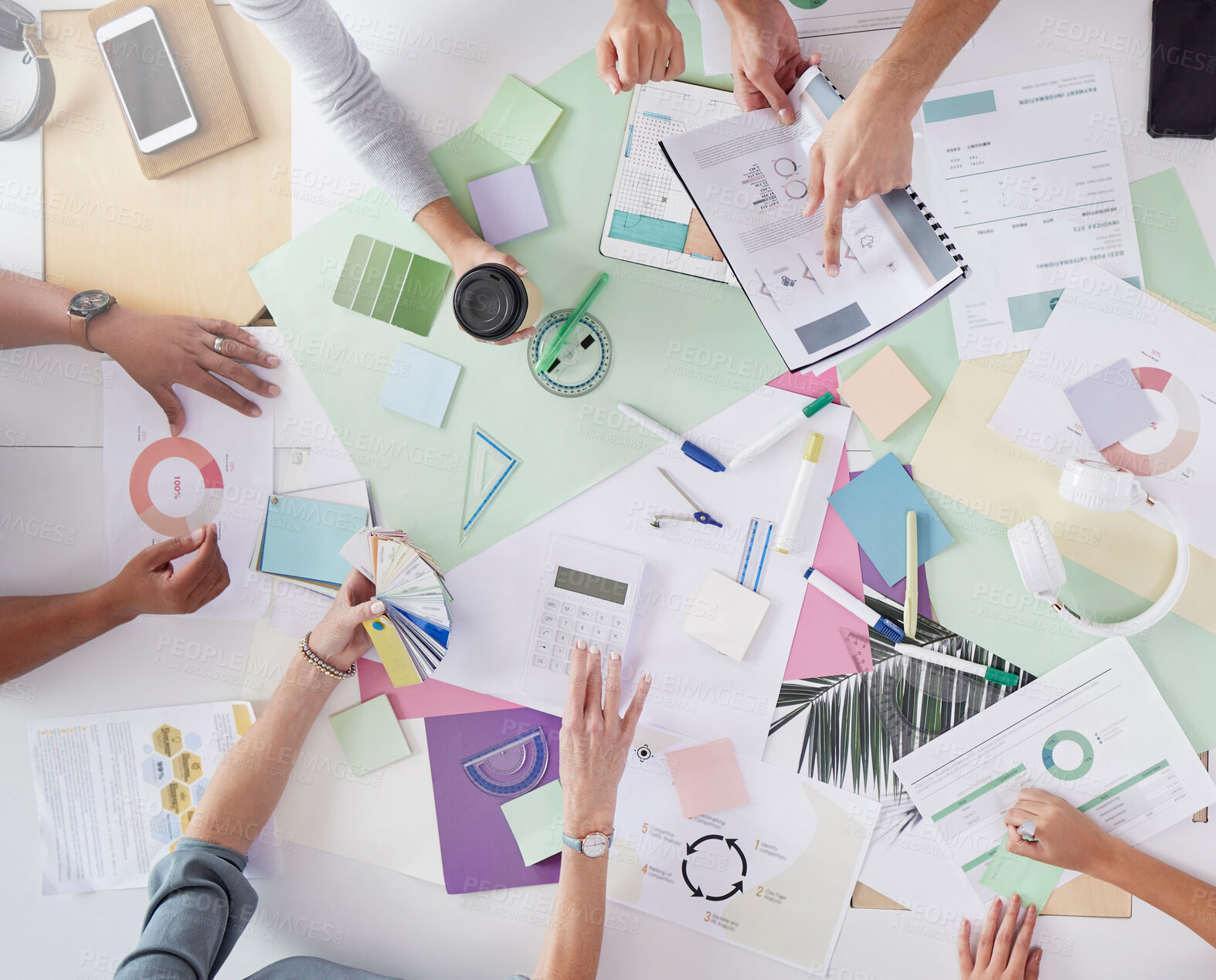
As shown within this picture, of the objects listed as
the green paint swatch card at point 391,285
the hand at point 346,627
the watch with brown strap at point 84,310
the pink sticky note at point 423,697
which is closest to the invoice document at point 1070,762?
the pink sticky note at point 423,697

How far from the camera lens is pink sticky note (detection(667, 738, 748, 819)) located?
140cm

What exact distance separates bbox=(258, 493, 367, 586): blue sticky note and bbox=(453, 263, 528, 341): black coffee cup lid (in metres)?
0.47

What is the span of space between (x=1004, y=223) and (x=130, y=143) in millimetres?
1717

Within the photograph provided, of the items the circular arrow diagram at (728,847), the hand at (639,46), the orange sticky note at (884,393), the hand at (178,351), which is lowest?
the circular arrow diagram at (728,847)

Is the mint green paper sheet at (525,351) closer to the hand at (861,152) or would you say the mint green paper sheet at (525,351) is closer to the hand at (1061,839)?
the hand at (861,152)

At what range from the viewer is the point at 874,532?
1.37 meters

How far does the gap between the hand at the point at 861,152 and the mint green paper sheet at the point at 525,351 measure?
256mm

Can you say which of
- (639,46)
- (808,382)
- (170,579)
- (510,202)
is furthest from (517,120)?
(170,579)

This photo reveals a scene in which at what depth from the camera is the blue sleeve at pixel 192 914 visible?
129cm

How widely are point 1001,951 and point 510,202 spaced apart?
66.6 inches

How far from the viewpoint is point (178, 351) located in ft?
4.71

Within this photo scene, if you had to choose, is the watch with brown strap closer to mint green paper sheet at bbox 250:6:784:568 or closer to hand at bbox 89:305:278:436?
hand at bbox 89:305:278:436

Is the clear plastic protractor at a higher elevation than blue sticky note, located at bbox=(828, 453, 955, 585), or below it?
higher

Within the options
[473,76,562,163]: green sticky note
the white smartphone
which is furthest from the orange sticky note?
the white smartphone
